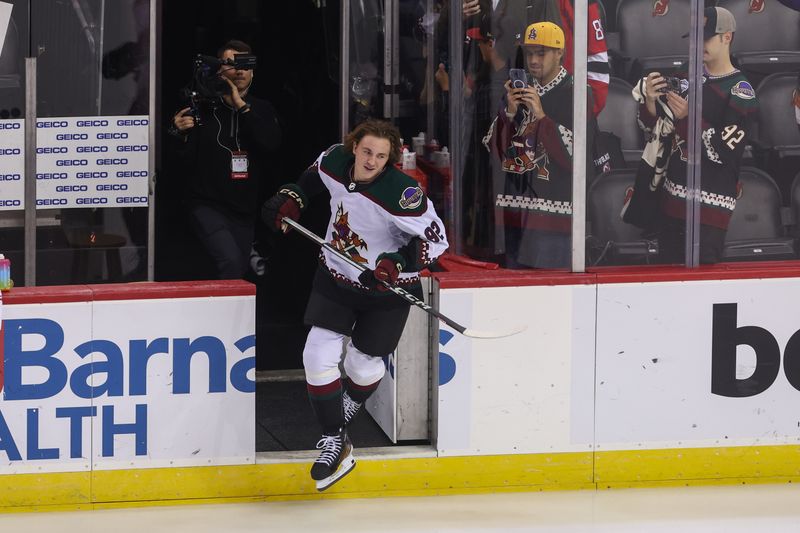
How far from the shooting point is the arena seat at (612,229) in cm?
656

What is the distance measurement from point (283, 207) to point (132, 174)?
4.80 ft

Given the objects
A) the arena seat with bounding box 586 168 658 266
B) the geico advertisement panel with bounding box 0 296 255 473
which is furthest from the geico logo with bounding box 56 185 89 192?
the arena seat with bounding box 586 168 658 266

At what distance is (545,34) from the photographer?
21.4 ft

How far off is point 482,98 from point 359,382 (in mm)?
1374

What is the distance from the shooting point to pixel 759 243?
6.71m

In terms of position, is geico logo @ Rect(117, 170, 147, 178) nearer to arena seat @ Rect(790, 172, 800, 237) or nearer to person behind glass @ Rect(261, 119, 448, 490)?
person behind glass @ Rect(261, 119, 448, 490)

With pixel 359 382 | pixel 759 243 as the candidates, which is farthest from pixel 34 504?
pixel 759 243

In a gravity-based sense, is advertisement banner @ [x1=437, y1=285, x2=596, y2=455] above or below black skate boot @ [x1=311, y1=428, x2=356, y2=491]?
above

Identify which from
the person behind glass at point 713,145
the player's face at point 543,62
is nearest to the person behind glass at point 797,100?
the person behind glass at point 713,145

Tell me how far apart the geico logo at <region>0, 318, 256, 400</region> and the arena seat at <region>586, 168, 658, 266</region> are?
4.81 feet

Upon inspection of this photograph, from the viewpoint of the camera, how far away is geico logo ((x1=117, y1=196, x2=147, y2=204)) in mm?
7367

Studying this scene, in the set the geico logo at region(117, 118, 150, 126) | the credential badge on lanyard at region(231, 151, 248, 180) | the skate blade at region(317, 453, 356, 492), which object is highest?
the geico logo at region(117, 118, 150, 126)

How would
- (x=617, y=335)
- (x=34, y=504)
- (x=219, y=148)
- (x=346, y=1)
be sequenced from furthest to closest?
(x=346, y=1)
(x=219, y=148)
(x=617, y=335)
(x=34, y=504)

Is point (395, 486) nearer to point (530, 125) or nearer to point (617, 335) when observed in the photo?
point (617, 335)
